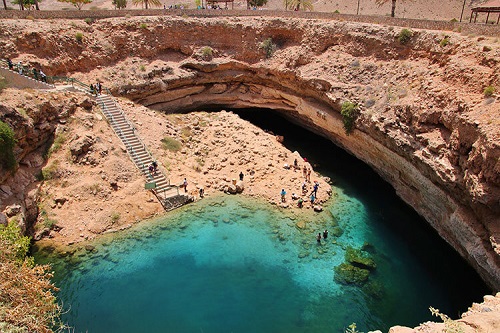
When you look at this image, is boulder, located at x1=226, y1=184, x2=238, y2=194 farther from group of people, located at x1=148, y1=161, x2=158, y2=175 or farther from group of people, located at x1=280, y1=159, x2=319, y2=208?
group of people, located at x1=148, y1=161, x2=158, y2=175

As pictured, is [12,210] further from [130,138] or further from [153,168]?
[130,138]

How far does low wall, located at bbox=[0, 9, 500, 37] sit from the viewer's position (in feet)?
86.2

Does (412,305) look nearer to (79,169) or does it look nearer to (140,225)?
(140,225)

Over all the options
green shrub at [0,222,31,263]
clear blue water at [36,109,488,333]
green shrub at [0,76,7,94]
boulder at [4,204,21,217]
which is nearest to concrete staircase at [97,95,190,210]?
clear blue water at [36,109,488,333]

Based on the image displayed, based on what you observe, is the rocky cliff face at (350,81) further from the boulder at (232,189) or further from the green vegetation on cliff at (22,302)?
the green vegetation on cliff at (22,302)

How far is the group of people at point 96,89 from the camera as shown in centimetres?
3128

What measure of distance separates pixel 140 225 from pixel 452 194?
20355mm

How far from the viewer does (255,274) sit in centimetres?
2128

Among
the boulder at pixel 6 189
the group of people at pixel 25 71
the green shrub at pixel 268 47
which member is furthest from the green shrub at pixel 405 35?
the boulder at pixel 6 189

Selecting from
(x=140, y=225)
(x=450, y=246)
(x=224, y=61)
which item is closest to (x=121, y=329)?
(x=140, y=225)

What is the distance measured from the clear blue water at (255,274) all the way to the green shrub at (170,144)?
255 inches

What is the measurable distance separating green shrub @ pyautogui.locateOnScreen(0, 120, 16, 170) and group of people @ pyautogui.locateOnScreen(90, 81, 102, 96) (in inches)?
385

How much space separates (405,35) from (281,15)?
15546 mm

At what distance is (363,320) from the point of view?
61.5ft
